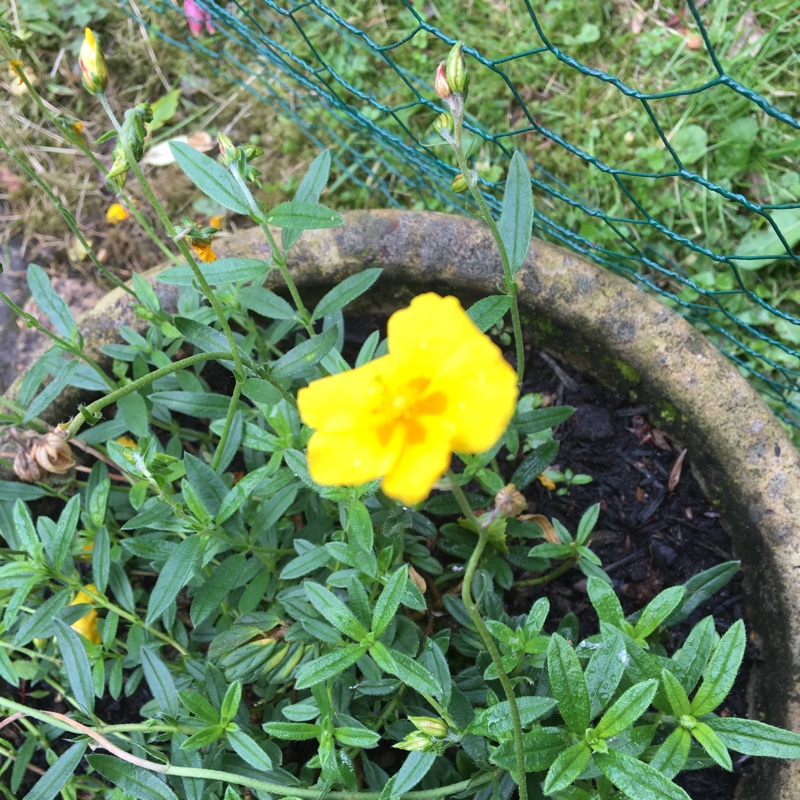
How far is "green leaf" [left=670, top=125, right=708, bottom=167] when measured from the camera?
2.64 meters

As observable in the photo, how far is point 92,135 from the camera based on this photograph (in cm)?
306

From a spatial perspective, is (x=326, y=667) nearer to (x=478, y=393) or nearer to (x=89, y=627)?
(x=478, y=393)

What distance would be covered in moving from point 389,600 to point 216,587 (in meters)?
0.44

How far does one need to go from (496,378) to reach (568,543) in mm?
971

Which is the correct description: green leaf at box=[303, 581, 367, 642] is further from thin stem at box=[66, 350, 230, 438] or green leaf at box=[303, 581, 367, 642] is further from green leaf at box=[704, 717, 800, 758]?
green leaf at box=[704, 717, 800, 758]

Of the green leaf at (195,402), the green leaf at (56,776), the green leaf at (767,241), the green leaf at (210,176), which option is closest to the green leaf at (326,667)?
the green leaf at (56,776)

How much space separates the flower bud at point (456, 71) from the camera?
1.28 m

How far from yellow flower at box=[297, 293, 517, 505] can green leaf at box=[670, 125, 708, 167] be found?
80.0 inches

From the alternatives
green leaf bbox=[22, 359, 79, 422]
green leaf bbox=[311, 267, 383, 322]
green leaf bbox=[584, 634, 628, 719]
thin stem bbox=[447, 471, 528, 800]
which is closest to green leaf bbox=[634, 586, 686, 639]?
green leaf bbox=[584, 634, 628, 719]

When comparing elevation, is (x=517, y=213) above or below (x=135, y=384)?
above

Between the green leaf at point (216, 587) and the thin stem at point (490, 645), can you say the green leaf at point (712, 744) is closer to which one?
the thin stem at point (490, 645)

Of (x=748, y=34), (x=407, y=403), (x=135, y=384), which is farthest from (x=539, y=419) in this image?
(x=748, y=34)

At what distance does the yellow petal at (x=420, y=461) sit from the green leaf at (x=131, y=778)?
95 cm

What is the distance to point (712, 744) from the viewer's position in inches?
50.3
